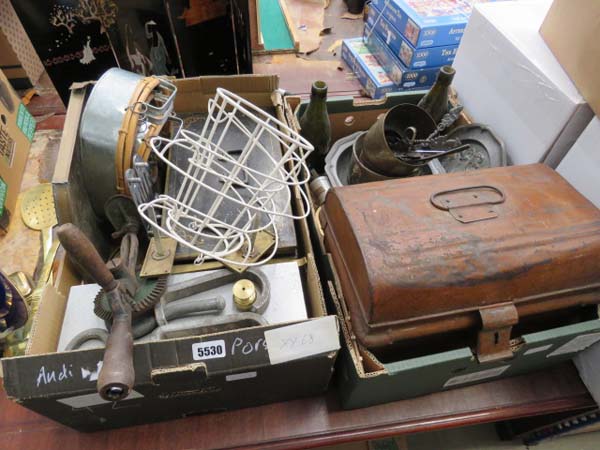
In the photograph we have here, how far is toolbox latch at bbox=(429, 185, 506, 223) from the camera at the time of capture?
0.58 m

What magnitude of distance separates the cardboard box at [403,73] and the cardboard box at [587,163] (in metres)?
0.54

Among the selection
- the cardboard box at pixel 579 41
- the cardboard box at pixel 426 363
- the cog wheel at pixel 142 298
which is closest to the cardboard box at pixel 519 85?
the cardboard box at pixel 579 41

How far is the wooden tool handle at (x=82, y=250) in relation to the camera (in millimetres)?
Answer: 405

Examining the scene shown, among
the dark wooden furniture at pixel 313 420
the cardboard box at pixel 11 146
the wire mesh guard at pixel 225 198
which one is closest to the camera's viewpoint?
the wire mesh guard at pixel 225 198

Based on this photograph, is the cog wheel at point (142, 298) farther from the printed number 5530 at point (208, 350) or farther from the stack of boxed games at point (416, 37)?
the stack of boxed games at point (416, 37)

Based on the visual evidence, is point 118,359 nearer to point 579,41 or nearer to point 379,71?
point 579,41

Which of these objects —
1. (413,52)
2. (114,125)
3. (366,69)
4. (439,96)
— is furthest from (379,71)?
(114,125)

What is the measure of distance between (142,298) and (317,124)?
0.60m

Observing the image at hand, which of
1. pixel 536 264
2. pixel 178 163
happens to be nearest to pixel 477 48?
pixel 536 264

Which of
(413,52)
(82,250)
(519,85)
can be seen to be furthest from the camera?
(413,52)

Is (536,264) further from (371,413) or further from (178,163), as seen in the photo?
(178,163)

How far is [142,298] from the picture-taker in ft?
1.86

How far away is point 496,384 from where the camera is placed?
73cm

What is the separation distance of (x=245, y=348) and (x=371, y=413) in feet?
1.09
